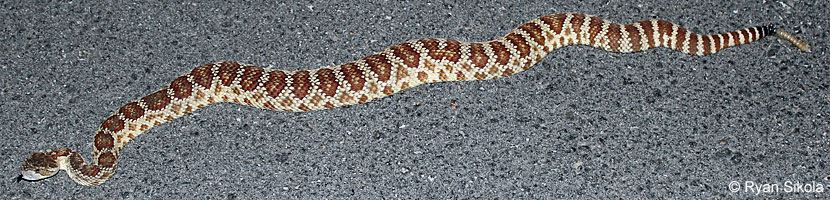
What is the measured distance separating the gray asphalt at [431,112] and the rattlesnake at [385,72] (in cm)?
12

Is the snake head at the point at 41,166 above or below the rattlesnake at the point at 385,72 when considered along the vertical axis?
below

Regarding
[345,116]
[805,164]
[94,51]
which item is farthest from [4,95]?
[805,164]

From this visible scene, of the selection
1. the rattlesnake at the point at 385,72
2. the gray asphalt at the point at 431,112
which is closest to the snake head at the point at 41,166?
the rattlesnake at the point at 385,72

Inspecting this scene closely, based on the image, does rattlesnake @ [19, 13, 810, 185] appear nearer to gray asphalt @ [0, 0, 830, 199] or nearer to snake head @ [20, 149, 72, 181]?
snake head @ [20, 149, 72, 181]

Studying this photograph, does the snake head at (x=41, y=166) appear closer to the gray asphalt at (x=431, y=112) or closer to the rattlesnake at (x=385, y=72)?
the rattlesnake at (x=385, y=72)

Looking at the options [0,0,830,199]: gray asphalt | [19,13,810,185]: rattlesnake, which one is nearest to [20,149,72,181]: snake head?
[19,13,810,185]: rattlesnake

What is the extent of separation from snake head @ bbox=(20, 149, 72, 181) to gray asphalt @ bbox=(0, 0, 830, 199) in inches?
6.9

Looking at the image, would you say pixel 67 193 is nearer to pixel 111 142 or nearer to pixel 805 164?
pixel 111 142

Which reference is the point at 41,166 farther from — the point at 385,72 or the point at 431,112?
the point at 431,112

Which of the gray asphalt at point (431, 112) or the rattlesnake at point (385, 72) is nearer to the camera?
the gray asphalt at point (431, 112)

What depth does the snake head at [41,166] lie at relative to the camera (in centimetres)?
514

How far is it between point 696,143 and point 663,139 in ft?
0.83

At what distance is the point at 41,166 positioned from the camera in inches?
203

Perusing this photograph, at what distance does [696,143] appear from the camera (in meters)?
5.35
